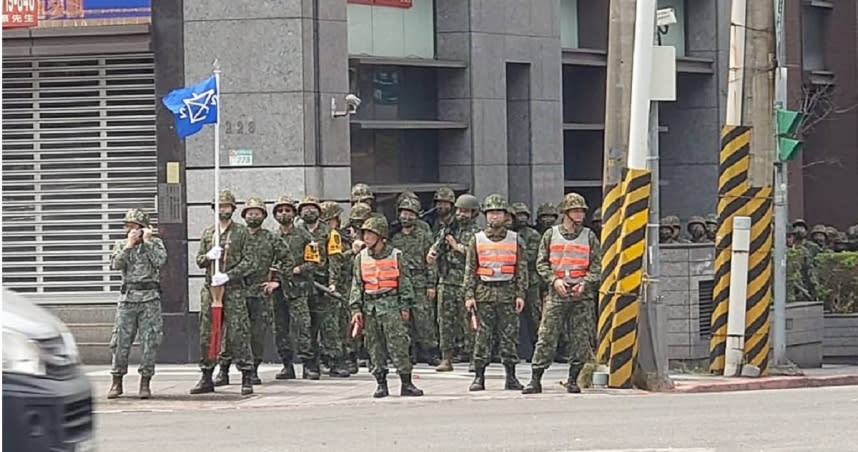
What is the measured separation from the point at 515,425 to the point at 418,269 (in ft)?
20.4

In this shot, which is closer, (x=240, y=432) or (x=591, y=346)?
(x=240, y=432)

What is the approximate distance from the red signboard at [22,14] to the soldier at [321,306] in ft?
15.0

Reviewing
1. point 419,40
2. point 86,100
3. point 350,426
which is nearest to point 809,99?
point 419,40

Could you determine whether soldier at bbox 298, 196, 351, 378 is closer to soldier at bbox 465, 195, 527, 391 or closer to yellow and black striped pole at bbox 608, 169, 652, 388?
soldier at bbox 465, 195, 527, 391

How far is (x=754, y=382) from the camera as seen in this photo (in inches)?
698

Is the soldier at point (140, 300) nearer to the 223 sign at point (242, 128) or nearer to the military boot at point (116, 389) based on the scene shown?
the military boot at point (116, 389)

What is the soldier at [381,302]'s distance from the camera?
1558 cm

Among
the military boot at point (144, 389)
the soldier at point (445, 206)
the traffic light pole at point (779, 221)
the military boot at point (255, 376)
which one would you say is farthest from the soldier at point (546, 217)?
the military boot at point (144, 389)

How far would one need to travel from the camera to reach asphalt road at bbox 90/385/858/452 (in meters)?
11.3

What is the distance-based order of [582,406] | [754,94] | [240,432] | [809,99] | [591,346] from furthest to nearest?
[809,99] → [754,94] → [591,346] → [582,406] → [240,432]

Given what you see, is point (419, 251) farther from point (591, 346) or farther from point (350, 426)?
point (350, 426)

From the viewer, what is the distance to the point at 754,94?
18.6 meters

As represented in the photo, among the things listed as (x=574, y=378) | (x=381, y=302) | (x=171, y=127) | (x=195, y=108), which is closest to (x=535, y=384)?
(x=574, y=378)

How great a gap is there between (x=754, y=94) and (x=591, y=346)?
4.28 meters
